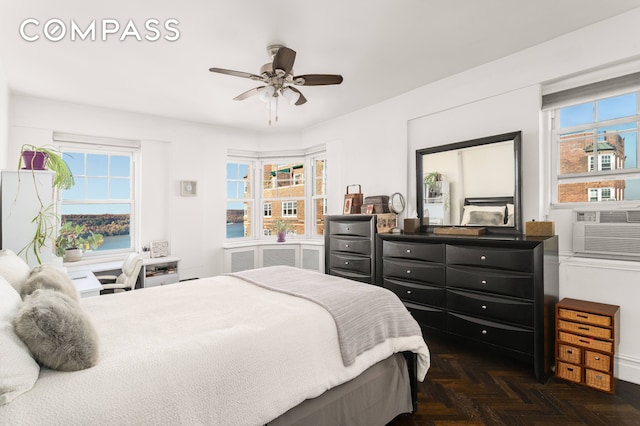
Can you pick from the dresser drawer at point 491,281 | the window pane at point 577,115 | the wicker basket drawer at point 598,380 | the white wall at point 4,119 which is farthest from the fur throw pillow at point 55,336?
the window pane at point 577,115

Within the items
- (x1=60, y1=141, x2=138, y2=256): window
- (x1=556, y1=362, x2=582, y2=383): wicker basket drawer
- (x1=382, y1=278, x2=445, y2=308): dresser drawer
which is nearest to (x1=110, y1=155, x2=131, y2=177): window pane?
(x1=60, y1=141, x2=138, y2=256): window

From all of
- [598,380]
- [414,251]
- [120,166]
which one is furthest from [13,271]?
[598,380]

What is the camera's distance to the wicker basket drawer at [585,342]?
7.66ft

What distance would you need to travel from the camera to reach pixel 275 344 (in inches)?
59.2

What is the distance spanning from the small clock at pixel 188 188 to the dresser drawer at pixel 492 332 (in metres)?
4.06

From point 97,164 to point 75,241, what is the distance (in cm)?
110

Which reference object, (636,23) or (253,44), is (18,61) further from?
(636,23)

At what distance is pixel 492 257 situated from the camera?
8.89ft

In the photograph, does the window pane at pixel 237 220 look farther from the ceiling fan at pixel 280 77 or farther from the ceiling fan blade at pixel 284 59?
the ceiling fan blade at pixel 284 59

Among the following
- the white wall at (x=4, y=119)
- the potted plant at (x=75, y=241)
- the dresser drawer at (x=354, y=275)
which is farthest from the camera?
the potted plant at (x=75, y=241)

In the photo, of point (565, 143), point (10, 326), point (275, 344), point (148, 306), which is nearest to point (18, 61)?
point (148, 306)

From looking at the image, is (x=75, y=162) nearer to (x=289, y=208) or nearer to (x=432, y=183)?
(x=289, y=208)

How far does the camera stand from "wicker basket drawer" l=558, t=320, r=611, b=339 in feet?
7.71

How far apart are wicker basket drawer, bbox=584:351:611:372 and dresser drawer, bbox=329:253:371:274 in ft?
6.70
